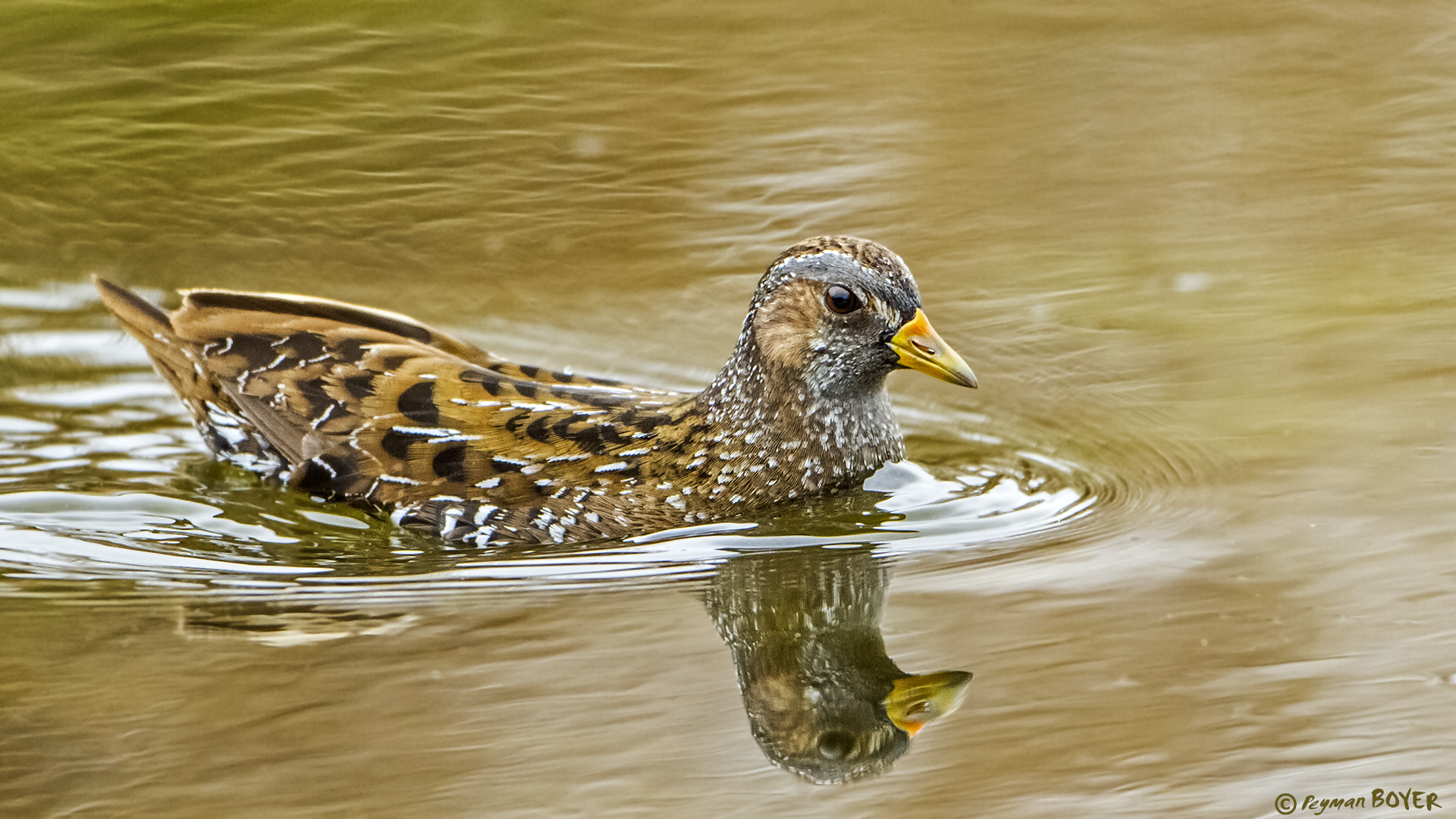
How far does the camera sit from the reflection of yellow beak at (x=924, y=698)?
491 centimetres

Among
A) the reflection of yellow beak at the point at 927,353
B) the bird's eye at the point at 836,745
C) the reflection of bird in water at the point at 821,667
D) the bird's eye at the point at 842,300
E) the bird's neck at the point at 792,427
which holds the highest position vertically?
the bird's eye at the point at 842,300

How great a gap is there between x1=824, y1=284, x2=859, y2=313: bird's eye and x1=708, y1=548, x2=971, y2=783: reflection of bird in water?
1.04m

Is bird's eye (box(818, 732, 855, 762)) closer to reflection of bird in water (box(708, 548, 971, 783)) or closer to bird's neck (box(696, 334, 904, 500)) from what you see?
reflection of bird in water (box(708, 548, 971, 783))

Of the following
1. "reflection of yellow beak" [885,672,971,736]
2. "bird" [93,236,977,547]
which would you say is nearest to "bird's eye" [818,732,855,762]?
"reflection of yellow beak" [885,672,971,736]

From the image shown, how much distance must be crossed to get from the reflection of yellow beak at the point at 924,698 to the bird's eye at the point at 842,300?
2.10 m

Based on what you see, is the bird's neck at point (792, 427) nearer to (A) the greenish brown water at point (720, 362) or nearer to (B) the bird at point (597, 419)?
(B) the bird at point (597, 419)

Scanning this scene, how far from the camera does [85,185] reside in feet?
33.9

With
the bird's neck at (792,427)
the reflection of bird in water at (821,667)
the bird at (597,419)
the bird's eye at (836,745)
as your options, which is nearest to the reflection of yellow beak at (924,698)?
the reflection of bird in water at (821,667)

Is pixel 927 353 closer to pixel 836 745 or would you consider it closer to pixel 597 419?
pixel 597 419

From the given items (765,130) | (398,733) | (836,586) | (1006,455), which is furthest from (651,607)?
(765,130)

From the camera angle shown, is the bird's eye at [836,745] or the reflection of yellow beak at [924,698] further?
the reflection of yellow beak at [924,698]

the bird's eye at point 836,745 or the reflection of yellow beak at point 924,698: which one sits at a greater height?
the reflection of yellow beak at point 924,698

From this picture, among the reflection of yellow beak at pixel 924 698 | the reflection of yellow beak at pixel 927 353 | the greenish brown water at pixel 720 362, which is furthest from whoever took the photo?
the reflection of yellow beak at pixel 927 353

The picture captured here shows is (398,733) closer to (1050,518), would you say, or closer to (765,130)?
(1050,518)
